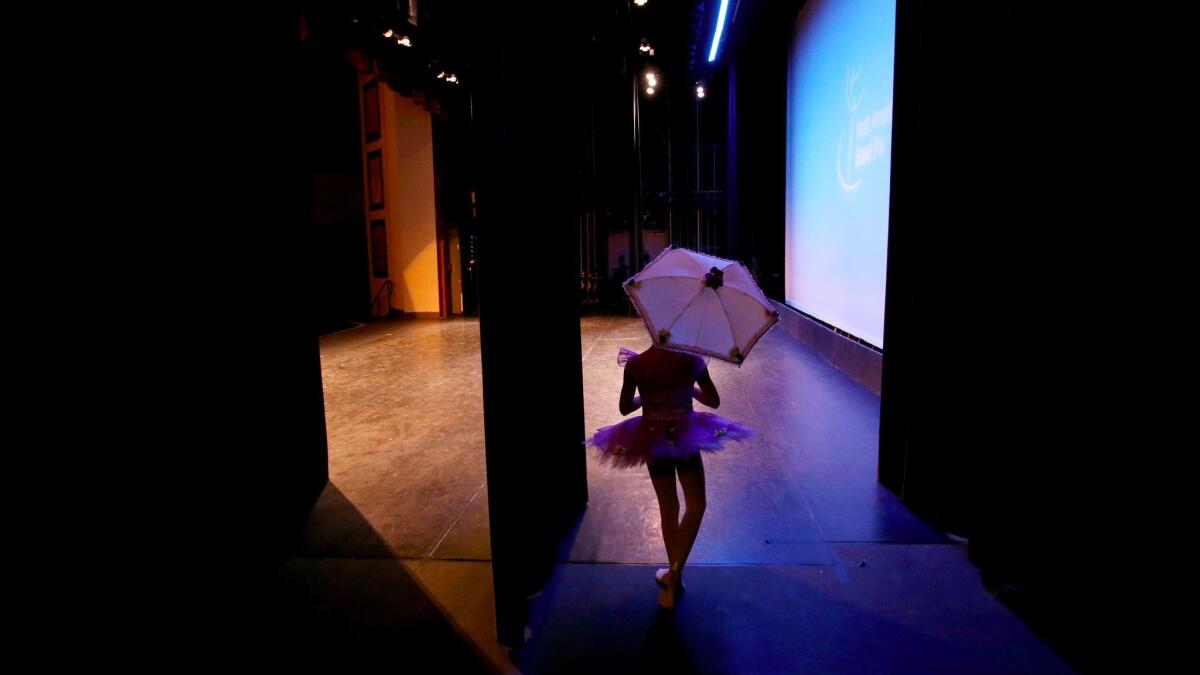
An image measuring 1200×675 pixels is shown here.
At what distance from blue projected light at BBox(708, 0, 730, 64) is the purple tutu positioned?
8.28 metres

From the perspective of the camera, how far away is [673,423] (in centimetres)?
225

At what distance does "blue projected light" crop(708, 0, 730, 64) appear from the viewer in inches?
344

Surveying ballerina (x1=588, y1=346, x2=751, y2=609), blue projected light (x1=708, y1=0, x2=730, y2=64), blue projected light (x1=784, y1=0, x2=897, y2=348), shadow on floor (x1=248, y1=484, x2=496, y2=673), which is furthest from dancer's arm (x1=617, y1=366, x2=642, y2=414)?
blue projected light (x1=708, y1=0, x2=730, y2=64)

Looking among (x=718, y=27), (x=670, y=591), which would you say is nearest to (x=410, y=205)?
(x=718, y=27)

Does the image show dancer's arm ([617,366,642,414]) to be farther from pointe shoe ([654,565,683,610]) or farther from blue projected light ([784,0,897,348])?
blue projected light ([784,0,897,348])

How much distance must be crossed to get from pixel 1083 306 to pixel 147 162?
11.6ft

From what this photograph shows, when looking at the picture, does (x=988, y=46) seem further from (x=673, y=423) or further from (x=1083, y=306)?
(x=673, y=423)

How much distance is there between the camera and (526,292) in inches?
98.8

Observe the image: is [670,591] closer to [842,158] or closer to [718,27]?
[842,158]

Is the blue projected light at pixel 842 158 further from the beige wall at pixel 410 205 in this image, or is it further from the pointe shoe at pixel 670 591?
the beige wall at pixel 410 205

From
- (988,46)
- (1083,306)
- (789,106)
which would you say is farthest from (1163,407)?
(789,106)

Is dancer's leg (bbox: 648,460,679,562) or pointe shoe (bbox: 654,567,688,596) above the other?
dancer's leg (bbox: 648,460,679,562)

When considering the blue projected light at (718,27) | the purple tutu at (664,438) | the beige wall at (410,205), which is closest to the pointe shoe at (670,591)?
the purple tutu at (664,438)

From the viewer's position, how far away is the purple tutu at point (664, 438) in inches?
87.0
